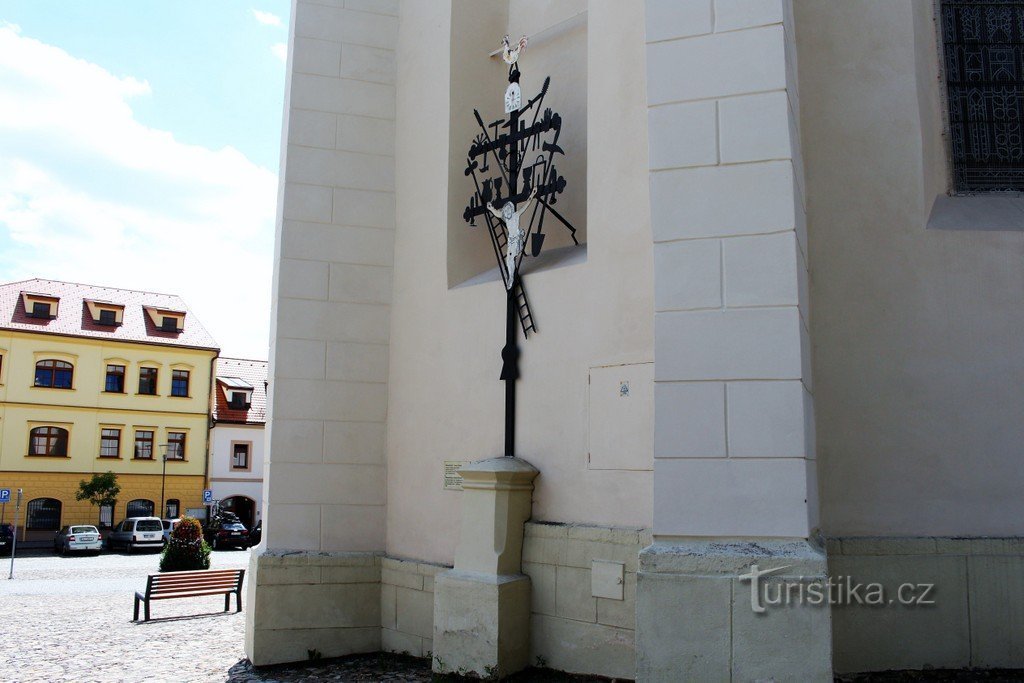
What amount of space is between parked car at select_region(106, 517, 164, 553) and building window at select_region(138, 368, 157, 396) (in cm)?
Result: 719

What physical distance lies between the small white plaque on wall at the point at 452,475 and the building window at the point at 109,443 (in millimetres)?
31259

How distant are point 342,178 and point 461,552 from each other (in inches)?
160

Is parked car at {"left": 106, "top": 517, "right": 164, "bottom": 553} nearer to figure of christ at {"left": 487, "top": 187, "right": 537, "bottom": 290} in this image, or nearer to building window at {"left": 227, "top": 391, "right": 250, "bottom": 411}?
building window at {"left": 227, "top": 391, "right": 250, "bottom": 411}

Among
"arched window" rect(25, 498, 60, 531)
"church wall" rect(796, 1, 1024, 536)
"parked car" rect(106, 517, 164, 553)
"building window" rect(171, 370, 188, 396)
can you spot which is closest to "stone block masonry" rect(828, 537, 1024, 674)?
"church wall" rect(796, 1, 1024, 536)

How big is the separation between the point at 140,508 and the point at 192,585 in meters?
25.5

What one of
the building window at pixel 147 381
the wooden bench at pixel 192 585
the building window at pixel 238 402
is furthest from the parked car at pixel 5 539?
the wooden bench at pixel 192 585

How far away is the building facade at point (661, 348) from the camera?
14.6ft

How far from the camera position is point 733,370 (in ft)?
14.6

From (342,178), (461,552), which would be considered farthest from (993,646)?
(342,178)

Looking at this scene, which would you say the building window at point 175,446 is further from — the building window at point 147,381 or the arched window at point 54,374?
the arched window at point 54,374

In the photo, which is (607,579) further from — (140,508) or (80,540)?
(140,508)

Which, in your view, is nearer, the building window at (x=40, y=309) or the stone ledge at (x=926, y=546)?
the stone ledge at (x=926, y=546)

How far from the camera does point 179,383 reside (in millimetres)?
36938

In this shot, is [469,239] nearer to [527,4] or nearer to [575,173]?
[575,173]
